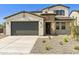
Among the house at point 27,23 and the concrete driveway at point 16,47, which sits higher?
the house at point 27,23

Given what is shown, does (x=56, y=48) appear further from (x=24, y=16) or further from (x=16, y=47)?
(x=24, y=16)

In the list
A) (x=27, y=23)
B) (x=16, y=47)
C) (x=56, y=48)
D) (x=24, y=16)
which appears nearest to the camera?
(x=56, y=48)

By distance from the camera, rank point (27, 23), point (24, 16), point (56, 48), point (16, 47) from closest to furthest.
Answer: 1. point (56, 48)
2. point (16, 47)
3. point (24, 16)
4. point (27, 23)

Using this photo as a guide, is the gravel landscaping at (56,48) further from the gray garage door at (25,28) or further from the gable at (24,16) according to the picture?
the gable at (24,16)

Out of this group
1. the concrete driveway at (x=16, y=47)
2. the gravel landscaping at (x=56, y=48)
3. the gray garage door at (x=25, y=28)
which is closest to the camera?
the gravel landscaping at (x=56, y=48)

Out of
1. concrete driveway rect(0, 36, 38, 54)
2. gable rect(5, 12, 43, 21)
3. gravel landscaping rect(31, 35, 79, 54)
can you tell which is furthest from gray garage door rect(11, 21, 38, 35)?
gravel landscaping rect(31, 35, 79, 54)

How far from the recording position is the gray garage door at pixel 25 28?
31938 mm

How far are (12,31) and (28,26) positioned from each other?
2544mm

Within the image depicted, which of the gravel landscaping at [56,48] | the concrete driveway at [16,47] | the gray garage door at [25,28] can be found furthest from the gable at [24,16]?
the gravel landscaping at [56,48]

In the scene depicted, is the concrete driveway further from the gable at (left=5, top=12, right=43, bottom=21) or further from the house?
the gable at (left=5, top=12, right=43, bottom=21)

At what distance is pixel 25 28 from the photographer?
3200 cm

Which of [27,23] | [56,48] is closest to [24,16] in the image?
[27,23]
